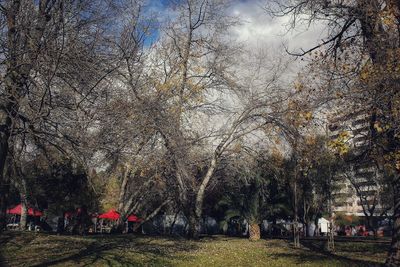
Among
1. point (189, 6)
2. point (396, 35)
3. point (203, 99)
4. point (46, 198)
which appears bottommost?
point (46, 198)

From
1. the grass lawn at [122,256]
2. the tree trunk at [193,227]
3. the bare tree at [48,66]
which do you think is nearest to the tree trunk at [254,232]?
the tree trunk at [193,227]

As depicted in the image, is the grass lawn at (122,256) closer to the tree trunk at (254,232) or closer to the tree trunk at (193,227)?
the tree trunk at (193,227)

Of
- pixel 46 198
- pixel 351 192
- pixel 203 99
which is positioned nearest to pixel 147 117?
pixel 203 99

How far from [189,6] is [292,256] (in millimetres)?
14846

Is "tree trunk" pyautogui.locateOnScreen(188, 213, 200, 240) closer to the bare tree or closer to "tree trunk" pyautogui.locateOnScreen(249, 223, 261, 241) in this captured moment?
"tree trunk" pyautogui.locateOnScreen(249, 223, 261, 241)

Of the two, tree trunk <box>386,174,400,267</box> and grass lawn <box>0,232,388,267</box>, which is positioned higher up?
tree trunk <box>386,174,400,267</box>

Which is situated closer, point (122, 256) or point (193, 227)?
point (122, 256)

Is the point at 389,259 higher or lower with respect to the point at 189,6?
lower

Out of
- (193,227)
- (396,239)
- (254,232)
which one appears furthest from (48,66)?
(254,232)

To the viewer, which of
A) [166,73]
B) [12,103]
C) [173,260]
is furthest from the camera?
[166,73]

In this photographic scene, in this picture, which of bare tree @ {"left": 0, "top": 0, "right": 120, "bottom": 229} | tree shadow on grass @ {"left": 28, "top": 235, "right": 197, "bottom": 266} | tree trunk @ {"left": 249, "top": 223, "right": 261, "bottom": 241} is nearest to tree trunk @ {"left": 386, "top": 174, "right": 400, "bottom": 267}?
tree shadow on grass @ {"left": 28, "top": 235, "right": 197, "bottom": 266}

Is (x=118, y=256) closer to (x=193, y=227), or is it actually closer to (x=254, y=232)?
(x=193, y=227)

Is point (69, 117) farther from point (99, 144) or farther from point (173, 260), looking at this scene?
point (173, 260)

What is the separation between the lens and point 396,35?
11055 millimetres
